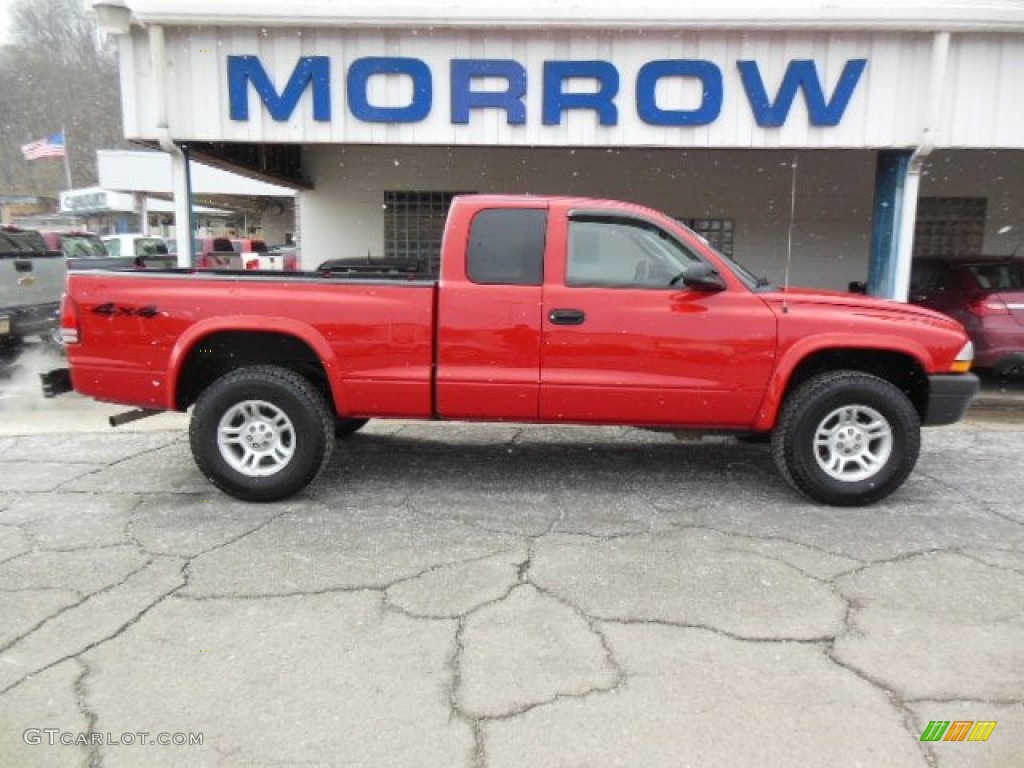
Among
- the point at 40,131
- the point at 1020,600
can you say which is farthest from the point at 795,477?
the point at 40,131

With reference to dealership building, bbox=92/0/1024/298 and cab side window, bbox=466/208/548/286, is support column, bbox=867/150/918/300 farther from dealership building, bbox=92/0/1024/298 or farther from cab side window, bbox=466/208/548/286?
cab side window, bbox=466/208/548/286

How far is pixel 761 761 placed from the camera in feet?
8.01

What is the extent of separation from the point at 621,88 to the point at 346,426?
4.33 m

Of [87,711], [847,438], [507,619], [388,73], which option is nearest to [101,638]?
[87,711]

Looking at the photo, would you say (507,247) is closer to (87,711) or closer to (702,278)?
(702,278)

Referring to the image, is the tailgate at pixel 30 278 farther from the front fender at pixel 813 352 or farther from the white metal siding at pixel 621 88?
the front fender at pixel 813 352

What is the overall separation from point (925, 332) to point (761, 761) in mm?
3102

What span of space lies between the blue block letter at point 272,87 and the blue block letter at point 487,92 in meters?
1.26

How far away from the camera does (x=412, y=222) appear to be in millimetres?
12383

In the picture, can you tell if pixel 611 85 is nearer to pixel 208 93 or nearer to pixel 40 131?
pixel 208 93

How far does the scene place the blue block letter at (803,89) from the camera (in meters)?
7.56

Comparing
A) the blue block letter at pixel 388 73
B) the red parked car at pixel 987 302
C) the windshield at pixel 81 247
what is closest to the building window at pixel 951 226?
the red parked car at pixel 987 302

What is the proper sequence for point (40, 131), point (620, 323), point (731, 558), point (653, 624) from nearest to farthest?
point (653, 624) < point (731, 558) < point (620, 323) < point (40, 131)

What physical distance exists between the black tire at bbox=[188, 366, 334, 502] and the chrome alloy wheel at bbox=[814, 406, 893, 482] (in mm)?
2961
